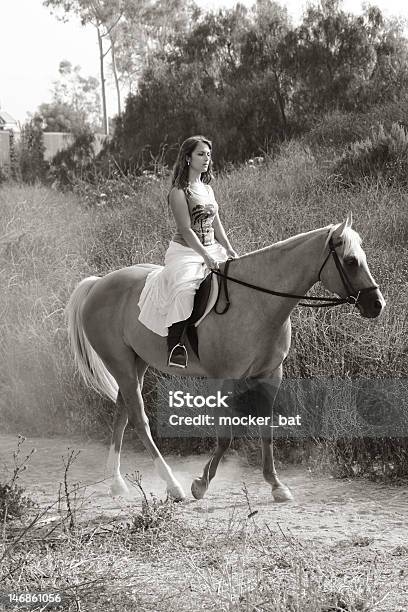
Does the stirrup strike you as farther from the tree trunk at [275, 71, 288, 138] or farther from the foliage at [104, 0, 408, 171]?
the tree trunk at [275, 71, 288, 138]

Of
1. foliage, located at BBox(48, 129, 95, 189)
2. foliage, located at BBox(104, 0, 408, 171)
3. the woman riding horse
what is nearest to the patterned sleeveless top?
the woman riding horse

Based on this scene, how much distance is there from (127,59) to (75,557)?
4790 cm

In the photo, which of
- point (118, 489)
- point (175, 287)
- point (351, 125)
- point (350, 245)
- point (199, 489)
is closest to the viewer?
point (350, 245)

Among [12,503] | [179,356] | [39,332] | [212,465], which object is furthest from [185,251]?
[39,332]

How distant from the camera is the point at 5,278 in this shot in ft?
41.6

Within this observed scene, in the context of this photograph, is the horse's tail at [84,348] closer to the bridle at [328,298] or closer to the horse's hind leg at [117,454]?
the horse's hind leg at [117,454]

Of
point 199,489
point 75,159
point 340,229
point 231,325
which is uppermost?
point 75,159

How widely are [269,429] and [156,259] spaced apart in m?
4.27

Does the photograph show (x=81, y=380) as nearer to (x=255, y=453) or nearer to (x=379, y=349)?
(x=255, y=453)

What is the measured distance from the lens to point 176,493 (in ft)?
22.3

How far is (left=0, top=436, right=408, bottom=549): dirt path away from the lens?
241 inches

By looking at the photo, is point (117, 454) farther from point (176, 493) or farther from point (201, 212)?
point (201, 212)

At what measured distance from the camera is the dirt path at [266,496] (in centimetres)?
612

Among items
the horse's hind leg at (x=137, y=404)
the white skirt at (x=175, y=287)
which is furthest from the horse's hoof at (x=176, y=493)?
the white skirt at (x=175, y=287)
